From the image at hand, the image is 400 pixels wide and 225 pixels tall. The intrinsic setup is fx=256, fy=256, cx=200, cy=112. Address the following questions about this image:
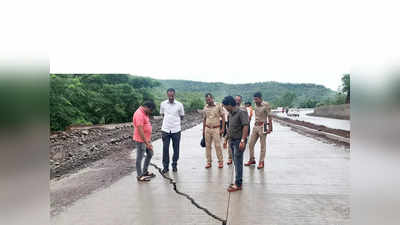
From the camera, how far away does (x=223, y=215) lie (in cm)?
304

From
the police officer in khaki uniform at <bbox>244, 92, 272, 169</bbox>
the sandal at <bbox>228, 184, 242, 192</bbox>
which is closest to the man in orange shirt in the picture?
the sandal at <bbox>228, 184, 242, 192</bbox>

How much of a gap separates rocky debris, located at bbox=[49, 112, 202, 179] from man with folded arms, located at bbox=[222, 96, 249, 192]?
143 inches

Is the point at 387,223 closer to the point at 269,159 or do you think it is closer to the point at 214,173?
the point at 214,173

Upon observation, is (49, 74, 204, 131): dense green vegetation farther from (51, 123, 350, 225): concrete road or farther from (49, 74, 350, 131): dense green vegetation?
(51, 123, 350, 225): concrete road

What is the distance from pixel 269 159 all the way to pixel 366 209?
4706 mm

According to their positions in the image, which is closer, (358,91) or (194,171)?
(358,91)

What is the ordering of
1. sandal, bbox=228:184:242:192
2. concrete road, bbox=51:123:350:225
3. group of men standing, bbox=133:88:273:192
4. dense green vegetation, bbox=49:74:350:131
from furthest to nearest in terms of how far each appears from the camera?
dense green vegetation, bbox=49:74:350:131
group of men standing, bbox=133:88:273:192
sandal, bbox=228:184:242:192
concrete road, bbox=51:123:350:225

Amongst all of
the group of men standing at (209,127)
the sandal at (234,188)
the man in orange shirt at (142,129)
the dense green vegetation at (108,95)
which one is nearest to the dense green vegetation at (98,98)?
the dense green vegetation at (108,95)

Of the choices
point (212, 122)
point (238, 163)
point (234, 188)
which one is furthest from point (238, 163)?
point (212, 122)

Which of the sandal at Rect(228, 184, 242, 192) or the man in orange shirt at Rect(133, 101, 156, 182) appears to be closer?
the sandal at Rect(228, 184, 242, 192)

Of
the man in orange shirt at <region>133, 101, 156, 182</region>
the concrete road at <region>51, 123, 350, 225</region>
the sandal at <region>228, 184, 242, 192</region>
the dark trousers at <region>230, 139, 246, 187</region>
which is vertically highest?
the man in orange shirt at <region>133, 101, 156, 182</region>

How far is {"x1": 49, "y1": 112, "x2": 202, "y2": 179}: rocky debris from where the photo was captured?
19.8 feet

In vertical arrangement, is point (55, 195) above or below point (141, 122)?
below

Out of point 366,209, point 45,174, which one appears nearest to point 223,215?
point 366,209
